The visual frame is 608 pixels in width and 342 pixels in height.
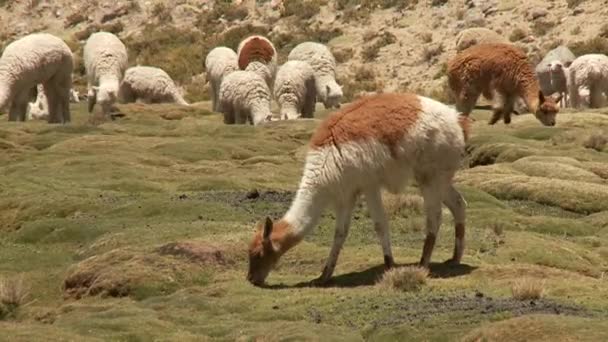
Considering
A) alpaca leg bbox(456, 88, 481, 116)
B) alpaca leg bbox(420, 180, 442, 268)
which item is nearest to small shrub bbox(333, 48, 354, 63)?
alpaca leg bbox(456, 88, 481, 116)

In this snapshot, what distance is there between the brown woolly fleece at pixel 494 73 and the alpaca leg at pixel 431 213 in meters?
18.5

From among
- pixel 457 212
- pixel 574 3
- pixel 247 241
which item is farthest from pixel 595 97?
pixel 457 212

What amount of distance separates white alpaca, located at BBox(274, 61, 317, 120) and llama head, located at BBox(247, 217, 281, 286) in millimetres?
24682

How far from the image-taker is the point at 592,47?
188ft

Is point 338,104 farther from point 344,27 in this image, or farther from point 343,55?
point 344,27

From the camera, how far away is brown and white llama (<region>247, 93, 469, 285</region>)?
1628 centimetres

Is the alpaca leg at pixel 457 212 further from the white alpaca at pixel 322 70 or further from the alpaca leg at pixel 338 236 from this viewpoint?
the white alpaca at pixel 322 70

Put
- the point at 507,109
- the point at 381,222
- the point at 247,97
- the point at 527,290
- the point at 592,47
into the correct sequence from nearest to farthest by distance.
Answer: the point at 527,290, the point at 381,222, the point at 507,109, the point at 247,97, the point at 592,47

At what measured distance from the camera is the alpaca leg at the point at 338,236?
1659 centimetres

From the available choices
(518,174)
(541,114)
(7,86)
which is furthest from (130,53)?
(518,174)

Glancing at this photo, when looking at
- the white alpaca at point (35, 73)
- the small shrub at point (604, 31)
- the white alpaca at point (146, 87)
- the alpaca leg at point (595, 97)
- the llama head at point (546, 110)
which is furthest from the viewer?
the small shrub at point (604, 31)

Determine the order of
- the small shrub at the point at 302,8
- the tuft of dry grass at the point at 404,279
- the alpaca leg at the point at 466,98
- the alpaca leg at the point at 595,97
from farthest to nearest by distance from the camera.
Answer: the small shrub at the point at 302,8 < the alpaca leg at the point at 595,97 < the alpaca leg at the point at 466,98 < the tuft of dry grass at the point at 404,279

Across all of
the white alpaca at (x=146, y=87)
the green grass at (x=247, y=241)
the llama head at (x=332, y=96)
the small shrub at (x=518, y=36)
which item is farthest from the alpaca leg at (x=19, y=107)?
the small shrub at (x=518, y=36)

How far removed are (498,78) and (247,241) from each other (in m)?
17.6
